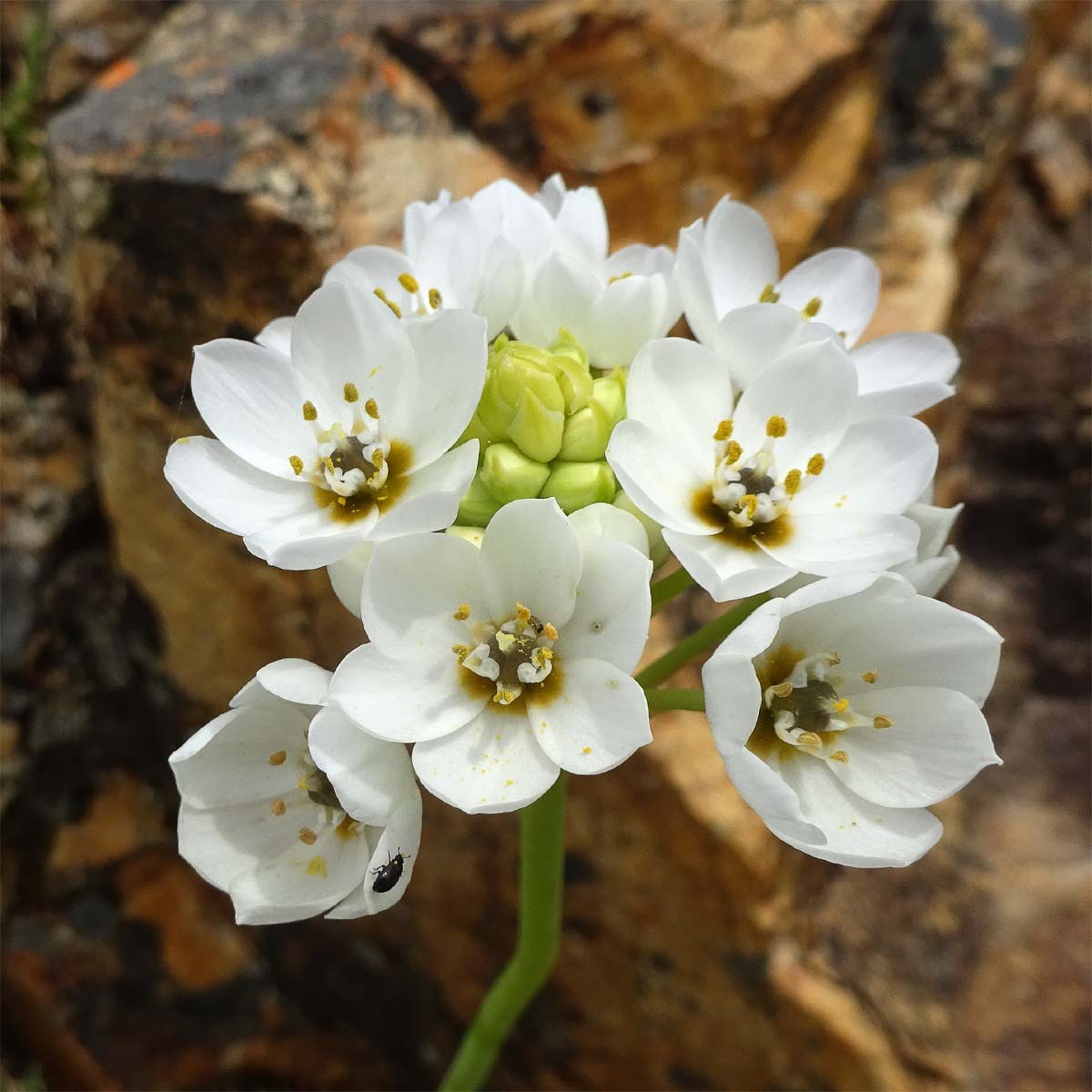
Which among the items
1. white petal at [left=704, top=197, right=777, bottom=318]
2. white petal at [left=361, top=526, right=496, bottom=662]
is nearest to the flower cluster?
white petal at [left=361, top=526, right=496, bottom=662]

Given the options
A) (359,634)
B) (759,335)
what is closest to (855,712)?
(759,335)

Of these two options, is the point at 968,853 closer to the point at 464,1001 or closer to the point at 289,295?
the point at 464,1001

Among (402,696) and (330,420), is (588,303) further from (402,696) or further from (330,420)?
(402,696)

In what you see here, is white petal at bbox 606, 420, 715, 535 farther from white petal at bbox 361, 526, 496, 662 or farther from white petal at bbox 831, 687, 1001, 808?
white petal at bbox 831, 687, 1001, 808

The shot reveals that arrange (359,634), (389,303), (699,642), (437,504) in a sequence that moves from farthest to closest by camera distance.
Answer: (359,634) → (389,303) → (699,642) → (437,504)

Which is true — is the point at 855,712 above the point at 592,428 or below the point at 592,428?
below

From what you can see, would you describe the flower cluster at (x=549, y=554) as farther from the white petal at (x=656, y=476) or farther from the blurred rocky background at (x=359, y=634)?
the blurred rocky background at (x=359, y=634)

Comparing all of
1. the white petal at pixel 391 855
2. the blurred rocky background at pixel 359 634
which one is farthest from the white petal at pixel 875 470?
the blurred rocky background at pixel 359 634

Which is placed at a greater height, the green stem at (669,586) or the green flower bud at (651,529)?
the green flower bud at (651,529)
